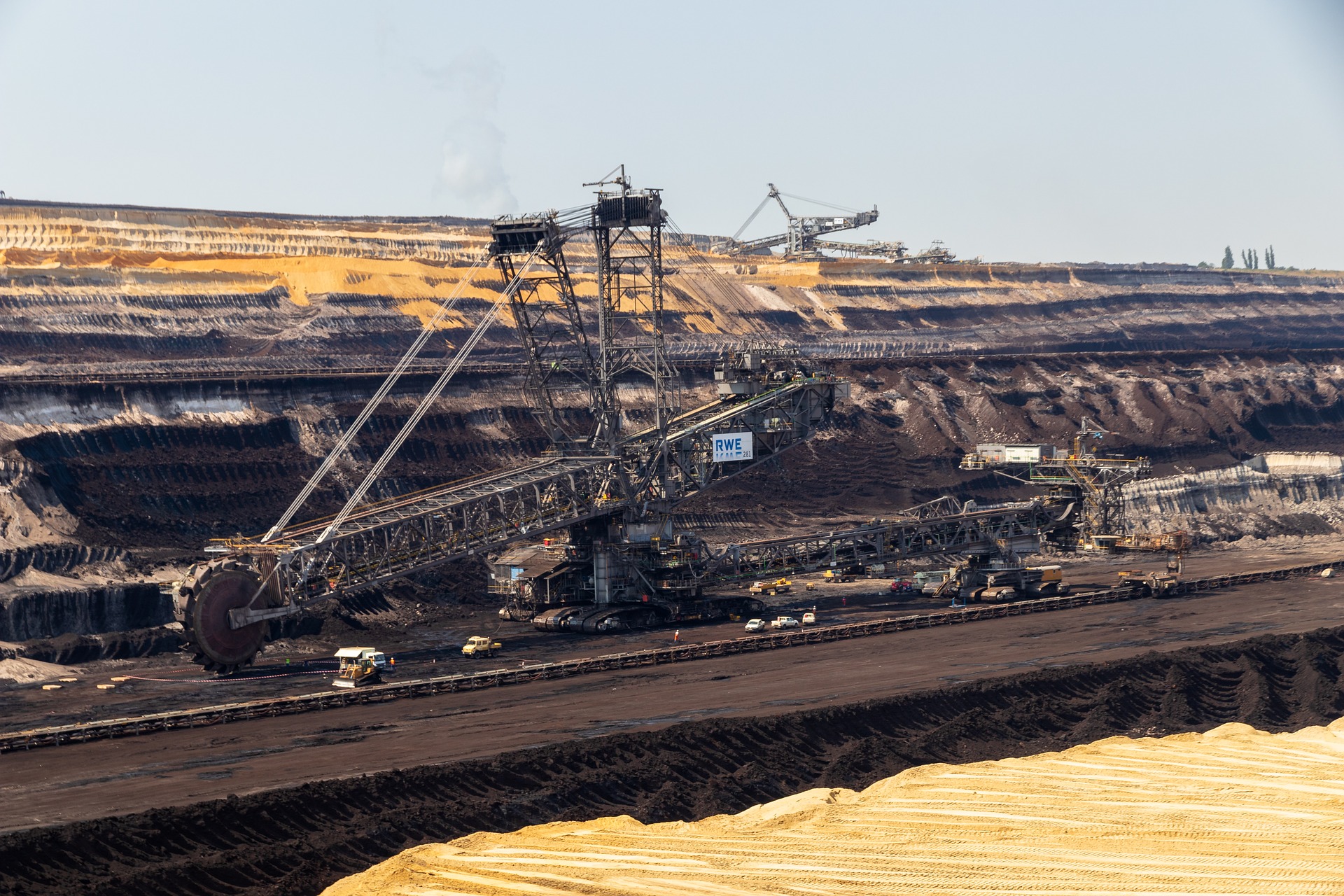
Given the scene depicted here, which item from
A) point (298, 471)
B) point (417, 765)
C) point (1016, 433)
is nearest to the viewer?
point (417, 765)

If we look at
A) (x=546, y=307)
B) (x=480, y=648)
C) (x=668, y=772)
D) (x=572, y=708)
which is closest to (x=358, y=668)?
(x=480, y=648)

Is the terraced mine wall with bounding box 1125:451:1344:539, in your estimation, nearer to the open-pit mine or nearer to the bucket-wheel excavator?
the open-pit mine

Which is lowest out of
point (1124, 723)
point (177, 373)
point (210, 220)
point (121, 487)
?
point (1124, 723)

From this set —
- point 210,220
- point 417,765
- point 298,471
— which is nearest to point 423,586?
point 298,471

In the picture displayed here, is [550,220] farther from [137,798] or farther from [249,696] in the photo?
[137,798]

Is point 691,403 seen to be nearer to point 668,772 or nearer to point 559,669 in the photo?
point 559,669

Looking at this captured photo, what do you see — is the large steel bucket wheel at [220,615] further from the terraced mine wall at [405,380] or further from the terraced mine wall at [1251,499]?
the terraced mine wall at [1251,499]

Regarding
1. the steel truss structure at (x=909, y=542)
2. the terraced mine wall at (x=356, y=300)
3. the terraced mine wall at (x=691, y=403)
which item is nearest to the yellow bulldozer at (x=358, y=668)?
the terraced mine wall at (x=691, y=403)
